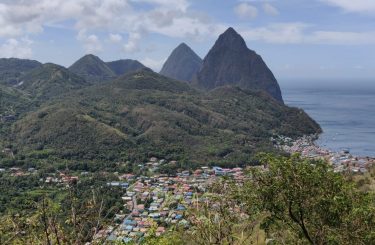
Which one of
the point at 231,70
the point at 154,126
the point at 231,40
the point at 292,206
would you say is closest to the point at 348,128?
the point at 154,126

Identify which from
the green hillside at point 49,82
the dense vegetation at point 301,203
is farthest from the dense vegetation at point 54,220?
the green hillside at point 49,82

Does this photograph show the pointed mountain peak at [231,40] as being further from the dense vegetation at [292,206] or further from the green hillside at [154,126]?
the dense vegetation at [292,206]

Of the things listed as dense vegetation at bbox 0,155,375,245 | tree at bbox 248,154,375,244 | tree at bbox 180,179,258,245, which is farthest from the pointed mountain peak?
tree at bbox 180,179,258,245

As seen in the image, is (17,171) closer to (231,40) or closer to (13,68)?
(231,40)

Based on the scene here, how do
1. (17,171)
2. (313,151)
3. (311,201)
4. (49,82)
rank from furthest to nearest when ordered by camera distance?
1. (49,82)
2. (313,151)
3. (17,171)
4. (311,201)

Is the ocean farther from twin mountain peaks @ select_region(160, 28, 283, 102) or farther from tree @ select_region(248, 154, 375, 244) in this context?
tree @ select_region(248, 154, 375, 244)
